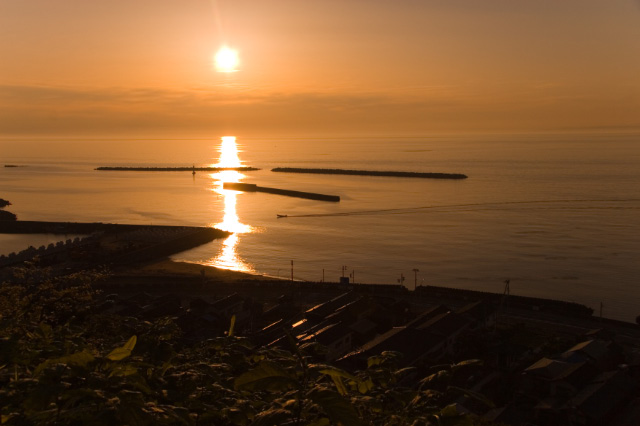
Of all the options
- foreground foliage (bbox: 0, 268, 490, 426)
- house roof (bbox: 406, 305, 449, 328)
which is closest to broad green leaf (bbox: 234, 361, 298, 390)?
foreground foliage (bbox: 0, 268, 490, 426)

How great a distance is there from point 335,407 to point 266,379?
0.18m

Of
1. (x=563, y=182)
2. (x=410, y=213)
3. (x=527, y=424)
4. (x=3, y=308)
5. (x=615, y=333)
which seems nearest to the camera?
(x=3, y=308)

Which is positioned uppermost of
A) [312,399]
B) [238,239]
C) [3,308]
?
[312,399]

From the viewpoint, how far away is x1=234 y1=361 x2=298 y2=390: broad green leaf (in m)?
1.33

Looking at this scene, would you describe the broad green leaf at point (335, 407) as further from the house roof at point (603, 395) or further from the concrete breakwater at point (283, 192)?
the concrete breakwater at point (283, 192)

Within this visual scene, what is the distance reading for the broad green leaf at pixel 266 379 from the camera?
133 centimetres

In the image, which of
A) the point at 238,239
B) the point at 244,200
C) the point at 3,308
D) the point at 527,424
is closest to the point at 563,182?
the point at 244,200

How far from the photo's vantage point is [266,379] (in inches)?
53.5

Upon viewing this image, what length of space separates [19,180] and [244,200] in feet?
108

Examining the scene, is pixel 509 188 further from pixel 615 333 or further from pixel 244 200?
pixel 615 333

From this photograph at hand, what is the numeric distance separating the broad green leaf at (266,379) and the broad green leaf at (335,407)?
Answer: 2.8 inches

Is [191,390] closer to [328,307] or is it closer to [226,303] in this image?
[328,307]

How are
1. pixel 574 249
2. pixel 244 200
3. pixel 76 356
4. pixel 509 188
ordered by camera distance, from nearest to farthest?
pixel 76 356, pixel 574 249, pixel 244 200, pixel 509 188

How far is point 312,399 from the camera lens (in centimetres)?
135
